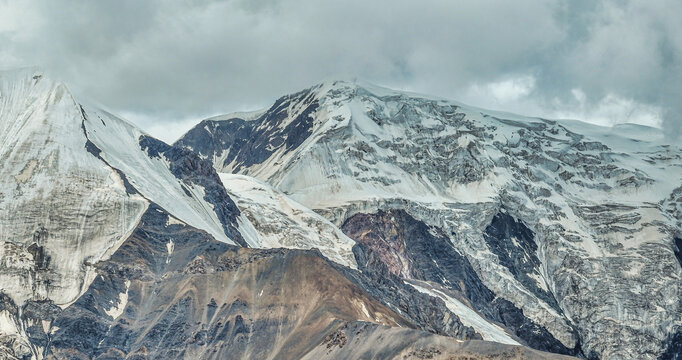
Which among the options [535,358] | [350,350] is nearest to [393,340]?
[350,350]

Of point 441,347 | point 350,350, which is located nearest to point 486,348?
point 441,347

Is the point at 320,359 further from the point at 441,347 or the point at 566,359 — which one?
the point at 566,359

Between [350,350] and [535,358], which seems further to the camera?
[350,350]

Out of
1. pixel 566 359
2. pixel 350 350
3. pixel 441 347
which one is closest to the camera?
pixel 566 359

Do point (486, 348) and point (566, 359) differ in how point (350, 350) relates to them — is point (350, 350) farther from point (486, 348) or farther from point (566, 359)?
point (566, 359)

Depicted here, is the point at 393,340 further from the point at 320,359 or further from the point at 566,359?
the point at 566,359

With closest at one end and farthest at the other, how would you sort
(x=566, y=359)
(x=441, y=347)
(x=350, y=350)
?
(x=566, y=359) < (x=441, y=347) < (x=350, y=350)

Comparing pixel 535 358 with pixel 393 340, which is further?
pixel 393 340

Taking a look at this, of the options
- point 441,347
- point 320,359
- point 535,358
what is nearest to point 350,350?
point 320,359
